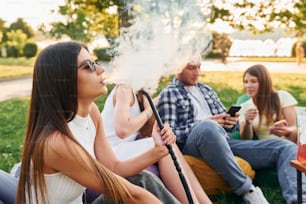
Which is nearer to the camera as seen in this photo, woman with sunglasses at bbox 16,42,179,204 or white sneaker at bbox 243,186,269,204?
woman with sunglasses at bbox 16,42,179,204

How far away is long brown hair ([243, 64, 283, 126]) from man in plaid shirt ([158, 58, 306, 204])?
136mm

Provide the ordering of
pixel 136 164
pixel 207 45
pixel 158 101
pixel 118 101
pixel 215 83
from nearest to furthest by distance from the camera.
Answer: pixel 136 164, pixel 118 101, pixel 207 45, pixel 158 101, pixel 215 83

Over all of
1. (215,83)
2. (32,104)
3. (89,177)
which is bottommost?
(215,83)

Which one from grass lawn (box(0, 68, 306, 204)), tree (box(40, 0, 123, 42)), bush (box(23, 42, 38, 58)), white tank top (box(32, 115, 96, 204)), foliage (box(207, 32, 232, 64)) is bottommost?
grass lawn (box(0, 68, 306, 204))

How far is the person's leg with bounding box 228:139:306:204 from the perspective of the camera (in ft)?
5.18

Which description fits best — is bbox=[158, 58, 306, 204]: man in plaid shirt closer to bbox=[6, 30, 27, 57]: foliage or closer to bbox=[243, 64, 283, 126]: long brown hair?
bbox=[243, 64, 283, 126]: long brown hair

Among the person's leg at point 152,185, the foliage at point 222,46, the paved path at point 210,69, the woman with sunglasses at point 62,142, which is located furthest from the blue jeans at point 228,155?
the paved path at point 210,69

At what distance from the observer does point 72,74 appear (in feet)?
3.20

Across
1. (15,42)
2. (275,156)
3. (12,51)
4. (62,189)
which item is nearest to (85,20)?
(15,42)

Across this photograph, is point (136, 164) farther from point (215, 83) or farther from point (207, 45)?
point (215, 83)

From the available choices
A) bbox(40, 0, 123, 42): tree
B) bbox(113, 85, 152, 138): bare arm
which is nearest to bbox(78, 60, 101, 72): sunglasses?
bbox(113, 85, 152, 138): bare arm

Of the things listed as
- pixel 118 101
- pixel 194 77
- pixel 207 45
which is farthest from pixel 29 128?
pixel 194 77

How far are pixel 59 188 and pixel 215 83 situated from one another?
247 centimetres

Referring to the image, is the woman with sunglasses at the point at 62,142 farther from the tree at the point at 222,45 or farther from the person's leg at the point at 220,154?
the tree at the point at 222,45
